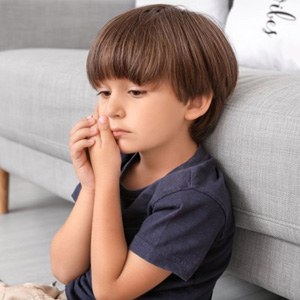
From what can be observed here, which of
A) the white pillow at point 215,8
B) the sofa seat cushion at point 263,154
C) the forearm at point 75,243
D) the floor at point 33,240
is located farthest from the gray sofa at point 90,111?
the white pillow at point 215,8

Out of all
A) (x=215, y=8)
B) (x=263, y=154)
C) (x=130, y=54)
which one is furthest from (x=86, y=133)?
(x=215, y=8)

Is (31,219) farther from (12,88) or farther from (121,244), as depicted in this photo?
(121,244)

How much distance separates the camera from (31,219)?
5.97 ft

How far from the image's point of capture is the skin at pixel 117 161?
3.08 ft

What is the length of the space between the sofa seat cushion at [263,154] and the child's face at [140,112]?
0.29 feet

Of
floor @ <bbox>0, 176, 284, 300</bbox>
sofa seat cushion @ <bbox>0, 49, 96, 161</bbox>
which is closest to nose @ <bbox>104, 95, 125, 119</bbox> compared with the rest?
sofa seat cushion @ <bbox>0, 49, 96, 161</bbox>

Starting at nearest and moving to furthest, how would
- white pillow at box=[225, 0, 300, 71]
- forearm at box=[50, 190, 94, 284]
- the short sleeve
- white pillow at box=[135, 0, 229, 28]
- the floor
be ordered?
the short sleeve, forearm at box=[50, 190, 94, 284], the floor, white pillow at box=[225, 0, 300, 71], white pillow at box=[135, 0, 229, 28]

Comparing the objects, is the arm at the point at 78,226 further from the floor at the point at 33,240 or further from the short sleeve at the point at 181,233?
the floor at the point at 33,240

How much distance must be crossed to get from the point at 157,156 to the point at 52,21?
1180 mm

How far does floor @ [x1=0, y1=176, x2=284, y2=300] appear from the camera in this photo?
138 cm

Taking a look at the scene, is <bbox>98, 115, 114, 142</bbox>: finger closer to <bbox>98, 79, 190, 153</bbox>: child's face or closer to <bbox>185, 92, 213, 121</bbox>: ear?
<bbox>98, 79, 190, 153</bbox>: child's face

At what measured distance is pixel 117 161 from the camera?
995 millimetres

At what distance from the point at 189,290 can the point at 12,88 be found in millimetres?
815

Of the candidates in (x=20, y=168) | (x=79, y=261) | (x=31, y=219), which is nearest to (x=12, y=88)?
(x=20, y=168)
